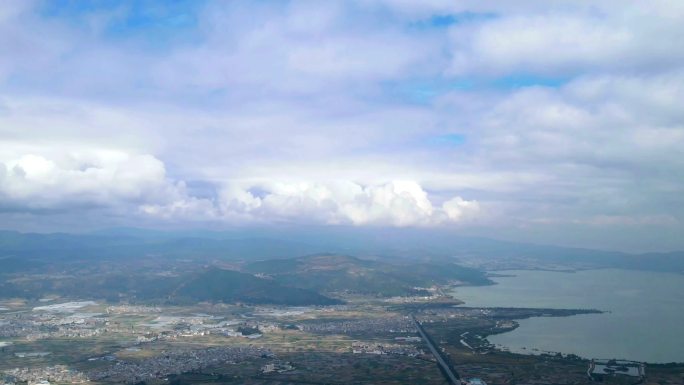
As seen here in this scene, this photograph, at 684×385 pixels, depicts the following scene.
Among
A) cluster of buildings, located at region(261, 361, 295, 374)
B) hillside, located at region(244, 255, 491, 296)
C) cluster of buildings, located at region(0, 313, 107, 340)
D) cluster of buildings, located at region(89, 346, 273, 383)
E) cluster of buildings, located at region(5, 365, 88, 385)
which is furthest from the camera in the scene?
hillside, located at region(244, 255, 491, 296)

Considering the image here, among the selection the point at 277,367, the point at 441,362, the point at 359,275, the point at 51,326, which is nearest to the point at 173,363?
the point at 277,367

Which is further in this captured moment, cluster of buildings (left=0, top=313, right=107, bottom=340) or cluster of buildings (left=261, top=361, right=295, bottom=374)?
cluster of buildings (left=0, top=313, right=107, bottom=340)

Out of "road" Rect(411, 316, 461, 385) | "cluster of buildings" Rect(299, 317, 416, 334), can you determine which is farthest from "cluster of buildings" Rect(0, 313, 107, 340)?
"road" Rect(411, 316, 461, 385)

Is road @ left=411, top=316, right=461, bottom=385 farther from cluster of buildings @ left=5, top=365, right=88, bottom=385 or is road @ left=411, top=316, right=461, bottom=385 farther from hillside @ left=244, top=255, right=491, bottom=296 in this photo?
hillside @ left=244, top=255, right=491, bottom=296

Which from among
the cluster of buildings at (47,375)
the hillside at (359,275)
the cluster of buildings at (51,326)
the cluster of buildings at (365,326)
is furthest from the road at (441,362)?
the hillside at (359,275)

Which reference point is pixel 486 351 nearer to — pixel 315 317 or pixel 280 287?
pixel 315 317

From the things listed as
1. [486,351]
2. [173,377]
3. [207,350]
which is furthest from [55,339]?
[486,351]

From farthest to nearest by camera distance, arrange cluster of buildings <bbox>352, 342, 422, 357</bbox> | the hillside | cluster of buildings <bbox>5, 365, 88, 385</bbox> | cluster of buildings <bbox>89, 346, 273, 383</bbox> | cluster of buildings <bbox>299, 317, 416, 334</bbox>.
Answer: the hillside
cluster of buildings <bbox>299, 317, 416, 334</bbox>
cluster of buildings <bbox>352, 342, 422, 357</bbox>
cluster of buildings <bbox>89, 346, 273, 383</bbox>
cluster of buildings <bbox>5, 365, 88, 385</bbox>

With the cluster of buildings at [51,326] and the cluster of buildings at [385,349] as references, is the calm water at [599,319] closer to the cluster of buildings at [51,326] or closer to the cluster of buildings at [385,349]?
the cluster of buildings at [385,349]
